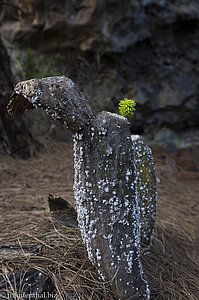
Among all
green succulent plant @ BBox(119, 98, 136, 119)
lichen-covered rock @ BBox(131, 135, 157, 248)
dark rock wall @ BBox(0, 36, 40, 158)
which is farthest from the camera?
dark rock wall @ BBox(0, 36, 40, 158)

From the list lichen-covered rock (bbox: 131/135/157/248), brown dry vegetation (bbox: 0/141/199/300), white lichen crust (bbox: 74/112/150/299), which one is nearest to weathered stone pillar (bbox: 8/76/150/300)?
white lichen crust (bbox: 74/112/150/299)

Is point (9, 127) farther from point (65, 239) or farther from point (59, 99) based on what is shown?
point (59, 99)

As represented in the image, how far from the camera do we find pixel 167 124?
5527 mm

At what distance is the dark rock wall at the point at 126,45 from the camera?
404 cm

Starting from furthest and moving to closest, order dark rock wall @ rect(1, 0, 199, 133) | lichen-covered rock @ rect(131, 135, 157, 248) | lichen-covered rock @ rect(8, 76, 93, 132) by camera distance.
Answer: dark rock wall @ rect(1, 0, 199, 133)
lichen-covered rock @ rect(131, 135, 157, 248)
lichen-covered rock @ rect(8, 76, 93, 132)

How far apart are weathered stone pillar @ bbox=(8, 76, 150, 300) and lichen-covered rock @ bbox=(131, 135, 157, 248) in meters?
0.32

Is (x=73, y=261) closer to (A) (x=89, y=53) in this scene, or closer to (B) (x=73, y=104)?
(B) (x=73, y=104)

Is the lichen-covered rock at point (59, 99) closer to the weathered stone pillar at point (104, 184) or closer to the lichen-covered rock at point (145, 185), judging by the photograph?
the weathered stone pillar at point (104, 184)

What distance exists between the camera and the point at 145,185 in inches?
50.0

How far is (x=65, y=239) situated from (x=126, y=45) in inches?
157

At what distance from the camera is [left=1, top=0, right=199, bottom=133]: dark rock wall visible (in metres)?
4.04

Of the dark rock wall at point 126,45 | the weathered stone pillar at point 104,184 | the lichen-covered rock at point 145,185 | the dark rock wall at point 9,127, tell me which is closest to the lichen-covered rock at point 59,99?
the weathered stone pillar at point 104,184

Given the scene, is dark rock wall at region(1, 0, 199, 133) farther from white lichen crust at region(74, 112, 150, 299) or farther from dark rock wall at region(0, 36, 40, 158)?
white lichen crust at region(74, 112, 150, 299)

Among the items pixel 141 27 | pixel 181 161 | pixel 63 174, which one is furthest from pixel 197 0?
pixel 63 174
